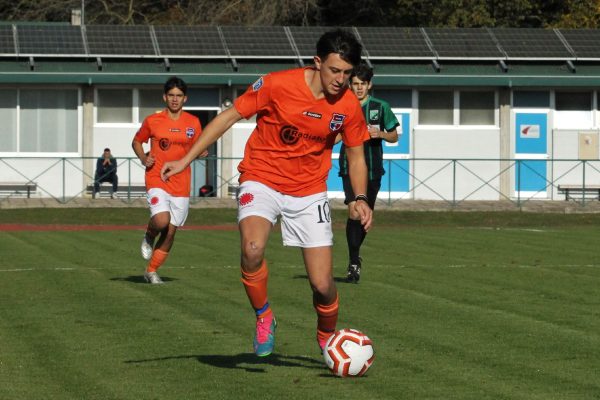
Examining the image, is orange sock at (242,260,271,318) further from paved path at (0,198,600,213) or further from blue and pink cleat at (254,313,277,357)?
paved path at (0,198,600,213)

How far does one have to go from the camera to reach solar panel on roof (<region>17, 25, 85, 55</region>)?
127 ft

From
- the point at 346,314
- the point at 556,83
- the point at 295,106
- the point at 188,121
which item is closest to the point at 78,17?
the point at 556,83

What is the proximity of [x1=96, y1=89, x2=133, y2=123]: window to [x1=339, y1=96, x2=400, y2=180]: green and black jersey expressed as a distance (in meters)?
24.9

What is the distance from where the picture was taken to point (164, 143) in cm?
1542

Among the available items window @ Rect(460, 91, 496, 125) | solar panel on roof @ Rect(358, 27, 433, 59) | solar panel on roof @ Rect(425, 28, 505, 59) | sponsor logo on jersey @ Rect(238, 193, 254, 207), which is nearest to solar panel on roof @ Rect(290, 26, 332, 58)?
solar panel on roof @ Rect(358, 27, 433, 59)

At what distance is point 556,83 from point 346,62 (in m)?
31.8

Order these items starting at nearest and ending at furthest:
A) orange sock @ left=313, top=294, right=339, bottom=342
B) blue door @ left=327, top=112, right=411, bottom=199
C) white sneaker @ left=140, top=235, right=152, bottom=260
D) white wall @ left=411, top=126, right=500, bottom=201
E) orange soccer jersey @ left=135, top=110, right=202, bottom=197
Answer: orange sock @ left=313, top=294, right=339, bottom=342 → orange soccer jersey @ left=135, top=110, right=202, bottom=197 → white sneaker @ left=140, top=235, right=152, bottom=260 → blue door @ left=327, top=112, right=411, bottom=199 → white wall @ left=411, top=126, right=500, bottom=201

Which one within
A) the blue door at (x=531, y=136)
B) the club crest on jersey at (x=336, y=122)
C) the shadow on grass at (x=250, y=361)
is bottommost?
the shadow on grass at (x=250, y=361)

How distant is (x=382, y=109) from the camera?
1509 cm

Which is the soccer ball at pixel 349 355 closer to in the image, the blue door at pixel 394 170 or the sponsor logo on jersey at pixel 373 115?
the sponsor logo on jersey at pixel 373 115

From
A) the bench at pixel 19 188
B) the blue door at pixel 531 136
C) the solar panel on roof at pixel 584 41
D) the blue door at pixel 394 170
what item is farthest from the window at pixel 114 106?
the solar panel on roof at pixel 584 41

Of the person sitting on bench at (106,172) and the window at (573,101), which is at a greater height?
the window at (573,101)

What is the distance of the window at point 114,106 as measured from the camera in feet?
130

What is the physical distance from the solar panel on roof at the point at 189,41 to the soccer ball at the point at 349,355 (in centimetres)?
3101
